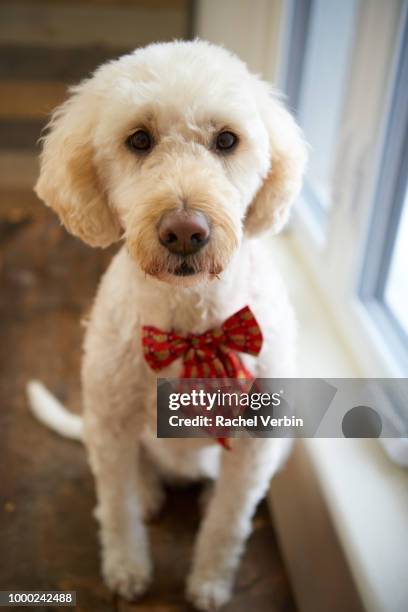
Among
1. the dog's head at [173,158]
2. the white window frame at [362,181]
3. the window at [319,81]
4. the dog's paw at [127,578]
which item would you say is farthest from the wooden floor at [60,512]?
the window at [319,81]

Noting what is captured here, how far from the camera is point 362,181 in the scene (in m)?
1.23

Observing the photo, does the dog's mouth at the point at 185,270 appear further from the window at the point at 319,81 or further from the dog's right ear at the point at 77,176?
the window at the point at 319,81

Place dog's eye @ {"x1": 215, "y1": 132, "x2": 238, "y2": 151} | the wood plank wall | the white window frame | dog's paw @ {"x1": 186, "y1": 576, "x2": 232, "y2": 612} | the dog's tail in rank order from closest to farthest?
dog's eye @ {"x1": 215, "y1": 132, "x2": 238, "y2": 151}, the white window frame, dog's paw @ {"x1": 186, "y1": 576, "x2": 232, "y2": 612}, the dog's tail, the wood plank wall

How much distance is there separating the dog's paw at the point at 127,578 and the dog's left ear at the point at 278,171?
0.74 metres

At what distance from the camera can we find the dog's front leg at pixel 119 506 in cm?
111

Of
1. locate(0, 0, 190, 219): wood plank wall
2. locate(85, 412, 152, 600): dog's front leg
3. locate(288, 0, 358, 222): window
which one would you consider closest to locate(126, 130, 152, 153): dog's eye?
locate(85, 412, 152, 600): dog's front leg

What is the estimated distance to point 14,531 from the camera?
1329 millimetres

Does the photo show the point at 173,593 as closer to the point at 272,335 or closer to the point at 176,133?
the point at 272,335

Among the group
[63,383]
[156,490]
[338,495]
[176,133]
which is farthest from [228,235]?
[63,383]

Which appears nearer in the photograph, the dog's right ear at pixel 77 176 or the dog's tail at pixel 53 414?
the dog's right ear at pixel 77 176

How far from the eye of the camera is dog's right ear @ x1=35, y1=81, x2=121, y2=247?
912mm

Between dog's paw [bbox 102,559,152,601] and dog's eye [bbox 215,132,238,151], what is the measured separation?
2.81ft

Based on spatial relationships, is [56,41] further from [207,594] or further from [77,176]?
[207,594]

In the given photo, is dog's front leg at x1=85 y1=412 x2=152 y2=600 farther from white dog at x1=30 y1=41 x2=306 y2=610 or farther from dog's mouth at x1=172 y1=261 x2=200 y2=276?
dog's mouth at x1=172 y1=261 x2=200 y2=276
